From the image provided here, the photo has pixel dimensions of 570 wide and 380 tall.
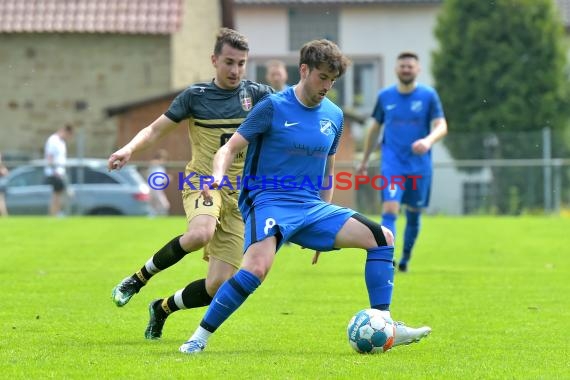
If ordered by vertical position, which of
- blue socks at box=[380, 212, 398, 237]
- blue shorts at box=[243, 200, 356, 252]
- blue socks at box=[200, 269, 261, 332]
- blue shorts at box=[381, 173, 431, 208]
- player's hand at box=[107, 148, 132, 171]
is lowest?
blue socks at box=[380, 212, 398, 237]

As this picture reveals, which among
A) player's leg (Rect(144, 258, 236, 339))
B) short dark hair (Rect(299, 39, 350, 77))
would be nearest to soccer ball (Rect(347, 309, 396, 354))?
player's leg (Rect(144, 258, 236, 339))

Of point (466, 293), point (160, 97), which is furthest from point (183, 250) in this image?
point (160, 97)

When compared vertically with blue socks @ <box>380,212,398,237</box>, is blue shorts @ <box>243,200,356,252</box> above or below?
above

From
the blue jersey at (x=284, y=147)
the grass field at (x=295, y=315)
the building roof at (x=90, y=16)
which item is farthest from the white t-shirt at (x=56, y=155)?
the blue jersey at (x=284, y=147)

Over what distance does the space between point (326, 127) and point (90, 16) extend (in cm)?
2703

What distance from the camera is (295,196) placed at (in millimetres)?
8078

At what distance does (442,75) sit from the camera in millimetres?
37375

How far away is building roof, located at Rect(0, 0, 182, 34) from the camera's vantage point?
33875 mm

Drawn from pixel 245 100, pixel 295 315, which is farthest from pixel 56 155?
pixel 245 100

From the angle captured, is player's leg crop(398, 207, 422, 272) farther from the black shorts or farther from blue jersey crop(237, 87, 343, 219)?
the black shorts

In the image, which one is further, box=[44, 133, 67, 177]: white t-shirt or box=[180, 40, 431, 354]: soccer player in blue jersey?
box=[44, 133, 67, 177]: white t-shirt

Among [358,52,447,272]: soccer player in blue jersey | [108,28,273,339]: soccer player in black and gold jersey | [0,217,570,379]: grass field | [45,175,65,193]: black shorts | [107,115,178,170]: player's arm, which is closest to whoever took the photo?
[0,217,570,379]: grass field

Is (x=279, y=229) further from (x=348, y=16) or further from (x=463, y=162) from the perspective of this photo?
(x=348, y=16)

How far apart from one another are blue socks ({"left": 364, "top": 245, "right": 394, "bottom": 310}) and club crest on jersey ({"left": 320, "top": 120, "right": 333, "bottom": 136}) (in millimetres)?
773
